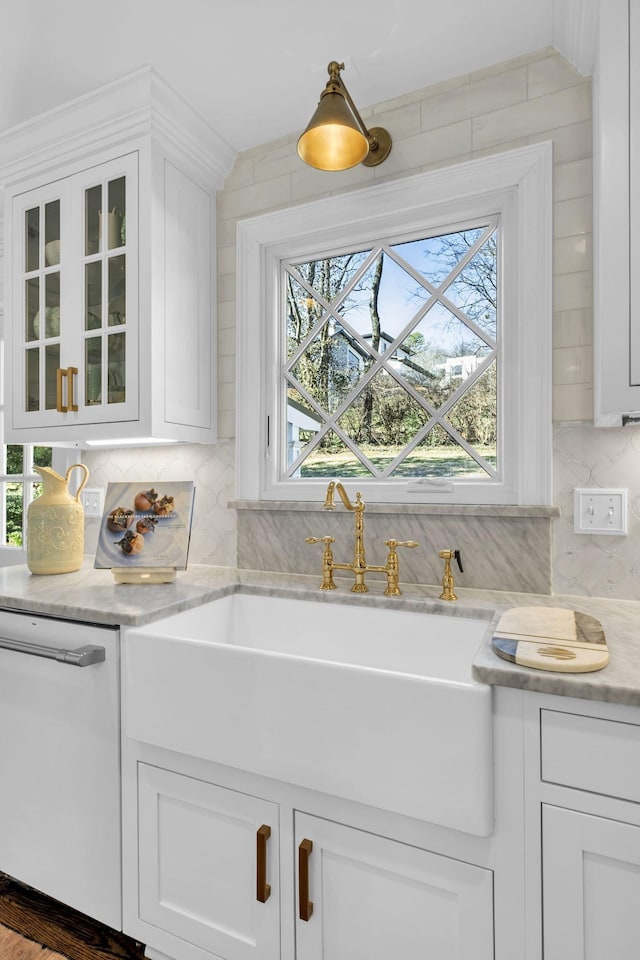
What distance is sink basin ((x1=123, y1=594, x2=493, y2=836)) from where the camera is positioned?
890mm

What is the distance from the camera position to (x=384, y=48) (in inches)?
57.9

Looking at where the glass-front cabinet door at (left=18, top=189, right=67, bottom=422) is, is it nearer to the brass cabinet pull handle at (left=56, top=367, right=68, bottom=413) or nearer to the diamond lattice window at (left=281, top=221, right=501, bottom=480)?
the brass cabinet pull handle at (left=56, top=367, right=68, bottom=413)

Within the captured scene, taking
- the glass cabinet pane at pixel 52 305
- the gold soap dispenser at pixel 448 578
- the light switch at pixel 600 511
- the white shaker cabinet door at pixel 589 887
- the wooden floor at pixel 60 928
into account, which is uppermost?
the glass cabinet pane at pixel 52 305

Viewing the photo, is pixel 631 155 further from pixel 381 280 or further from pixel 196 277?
pixel 196 277

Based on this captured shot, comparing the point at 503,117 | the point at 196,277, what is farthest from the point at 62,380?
the point at 503,117

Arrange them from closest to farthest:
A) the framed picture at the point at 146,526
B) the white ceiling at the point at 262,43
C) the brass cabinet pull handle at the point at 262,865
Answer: the brass cabinet pull handle at the point at 262,865 < the white ceiling at the point at 262,43 < the framed picture at the point at 146,526

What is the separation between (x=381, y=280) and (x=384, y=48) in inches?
24.0

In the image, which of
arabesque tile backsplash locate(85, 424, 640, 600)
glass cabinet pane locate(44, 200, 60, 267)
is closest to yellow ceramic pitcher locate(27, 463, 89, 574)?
arabesque tile backsplash locate(85, 424, 640, 600)

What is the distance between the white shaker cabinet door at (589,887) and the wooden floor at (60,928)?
1.09m

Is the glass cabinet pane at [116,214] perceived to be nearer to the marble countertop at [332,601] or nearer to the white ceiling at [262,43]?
the white ceiling at [262,43]

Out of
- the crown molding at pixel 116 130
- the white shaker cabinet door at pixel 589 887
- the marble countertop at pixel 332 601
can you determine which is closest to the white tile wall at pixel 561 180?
the marble countertop at pixel 332 601

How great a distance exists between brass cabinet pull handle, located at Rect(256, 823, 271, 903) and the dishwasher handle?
1.75 feet

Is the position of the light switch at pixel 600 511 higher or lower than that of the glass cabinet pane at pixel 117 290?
lower

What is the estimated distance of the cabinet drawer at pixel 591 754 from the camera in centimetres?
82
